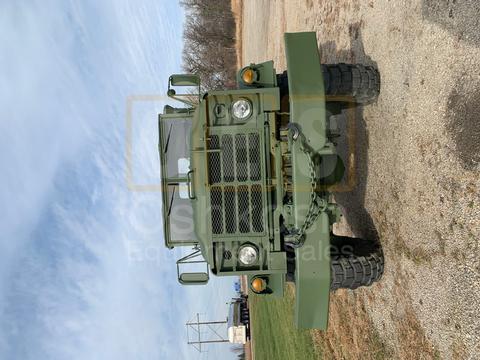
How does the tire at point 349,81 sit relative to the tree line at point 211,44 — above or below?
below

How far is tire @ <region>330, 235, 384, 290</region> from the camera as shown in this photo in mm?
5699

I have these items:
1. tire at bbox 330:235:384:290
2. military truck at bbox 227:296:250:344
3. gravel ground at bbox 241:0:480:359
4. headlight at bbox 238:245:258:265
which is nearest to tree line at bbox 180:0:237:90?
military truck at bbox 227:296:250:344

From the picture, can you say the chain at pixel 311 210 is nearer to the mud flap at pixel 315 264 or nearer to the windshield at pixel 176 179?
the mud flap at pixel 315 264

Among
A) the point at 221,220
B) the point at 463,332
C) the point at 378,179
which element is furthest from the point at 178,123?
the point at 463,332

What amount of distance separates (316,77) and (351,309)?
4.06 metres

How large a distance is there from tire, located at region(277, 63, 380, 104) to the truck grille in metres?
1.03

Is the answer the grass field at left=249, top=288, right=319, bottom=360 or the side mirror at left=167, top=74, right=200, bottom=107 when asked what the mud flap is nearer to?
the side mirror at left=167, top=74, right=200, bottom=107

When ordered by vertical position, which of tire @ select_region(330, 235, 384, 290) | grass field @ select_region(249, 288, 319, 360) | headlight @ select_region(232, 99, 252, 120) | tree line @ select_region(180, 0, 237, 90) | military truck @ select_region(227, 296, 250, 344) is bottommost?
military truck @ select_region(227, 296, 250, 344)

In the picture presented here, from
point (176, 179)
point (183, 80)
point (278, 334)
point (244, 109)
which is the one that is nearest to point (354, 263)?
point (244, 109)

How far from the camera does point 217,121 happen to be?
547 centimetres

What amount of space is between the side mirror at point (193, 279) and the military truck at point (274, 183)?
265mm

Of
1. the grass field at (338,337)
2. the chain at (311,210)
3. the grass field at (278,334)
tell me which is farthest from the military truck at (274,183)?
the grass field at (278,334)

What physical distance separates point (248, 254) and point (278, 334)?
980 centimetres

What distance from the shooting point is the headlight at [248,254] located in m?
5.42
